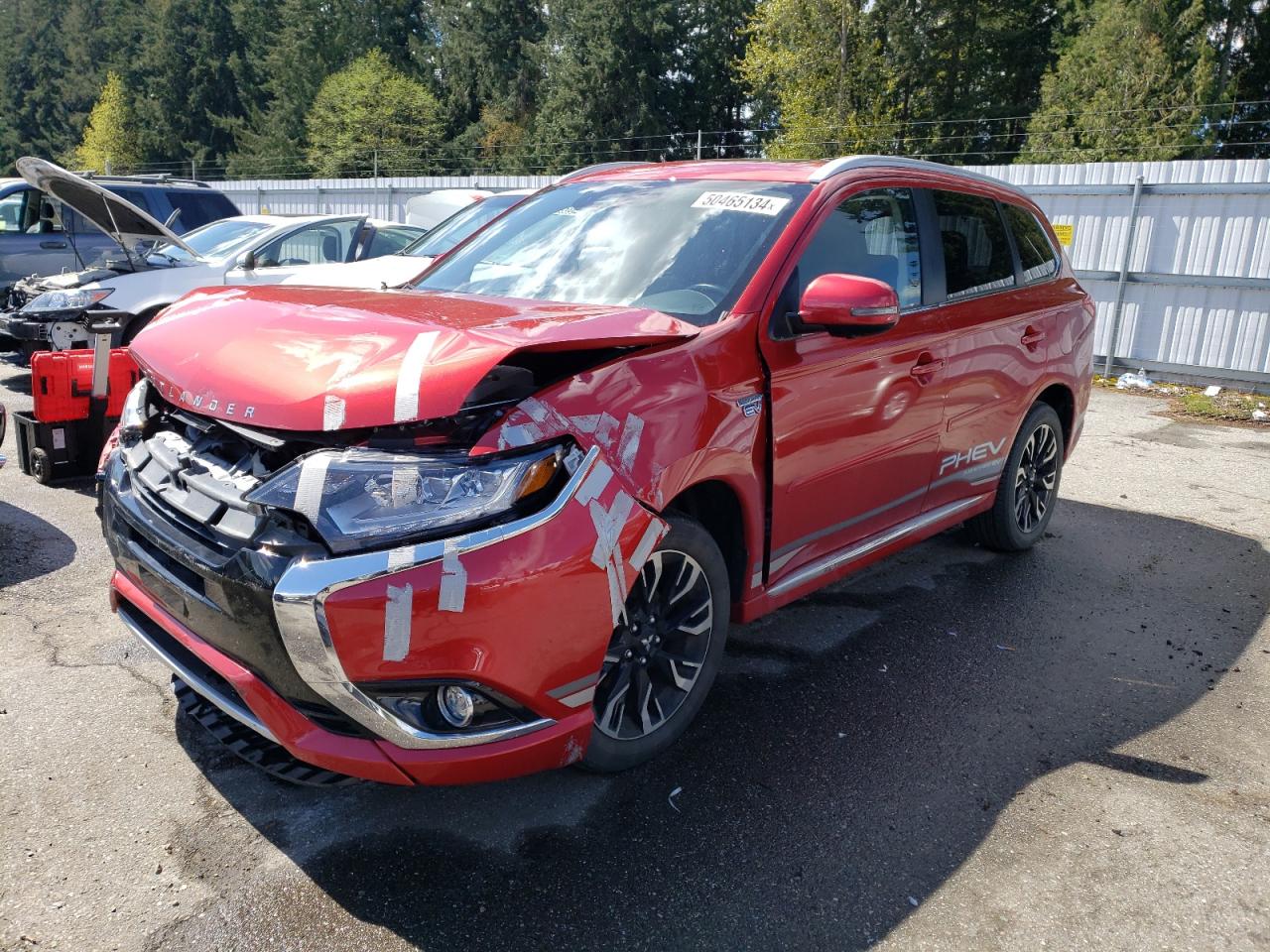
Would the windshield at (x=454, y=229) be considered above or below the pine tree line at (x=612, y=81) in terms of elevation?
→ below

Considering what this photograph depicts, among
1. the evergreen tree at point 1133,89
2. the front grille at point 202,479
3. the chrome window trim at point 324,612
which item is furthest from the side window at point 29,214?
the evergreen tree at point 1133,89

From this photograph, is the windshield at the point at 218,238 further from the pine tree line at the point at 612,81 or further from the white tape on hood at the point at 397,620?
the pine tree line at the point at 612,81

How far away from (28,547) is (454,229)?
14.6 ft

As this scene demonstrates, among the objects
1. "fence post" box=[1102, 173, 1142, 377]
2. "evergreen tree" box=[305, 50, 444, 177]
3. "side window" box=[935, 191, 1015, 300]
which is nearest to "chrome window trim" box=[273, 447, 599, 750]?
"side window" box=[935, 191, 1015, 300]

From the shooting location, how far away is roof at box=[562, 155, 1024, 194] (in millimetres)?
3842

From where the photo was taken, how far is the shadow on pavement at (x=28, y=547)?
4.71 m

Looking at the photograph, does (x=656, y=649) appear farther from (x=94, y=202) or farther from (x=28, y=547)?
(x=94, y=202)

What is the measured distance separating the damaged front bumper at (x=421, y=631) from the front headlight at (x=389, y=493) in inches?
2.0

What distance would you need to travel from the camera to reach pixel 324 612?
7.44 feet

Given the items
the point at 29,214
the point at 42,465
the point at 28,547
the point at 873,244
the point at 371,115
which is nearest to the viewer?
the point at 873,244

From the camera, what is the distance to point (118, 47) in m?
75.6

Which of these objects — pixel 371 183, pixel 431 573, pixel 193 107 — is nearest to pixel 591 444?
pixel 431 573

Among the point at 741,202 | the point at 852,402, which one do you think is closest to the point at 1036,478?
the point at 852,402

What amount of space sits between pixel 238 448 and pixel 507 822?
1.33 m
